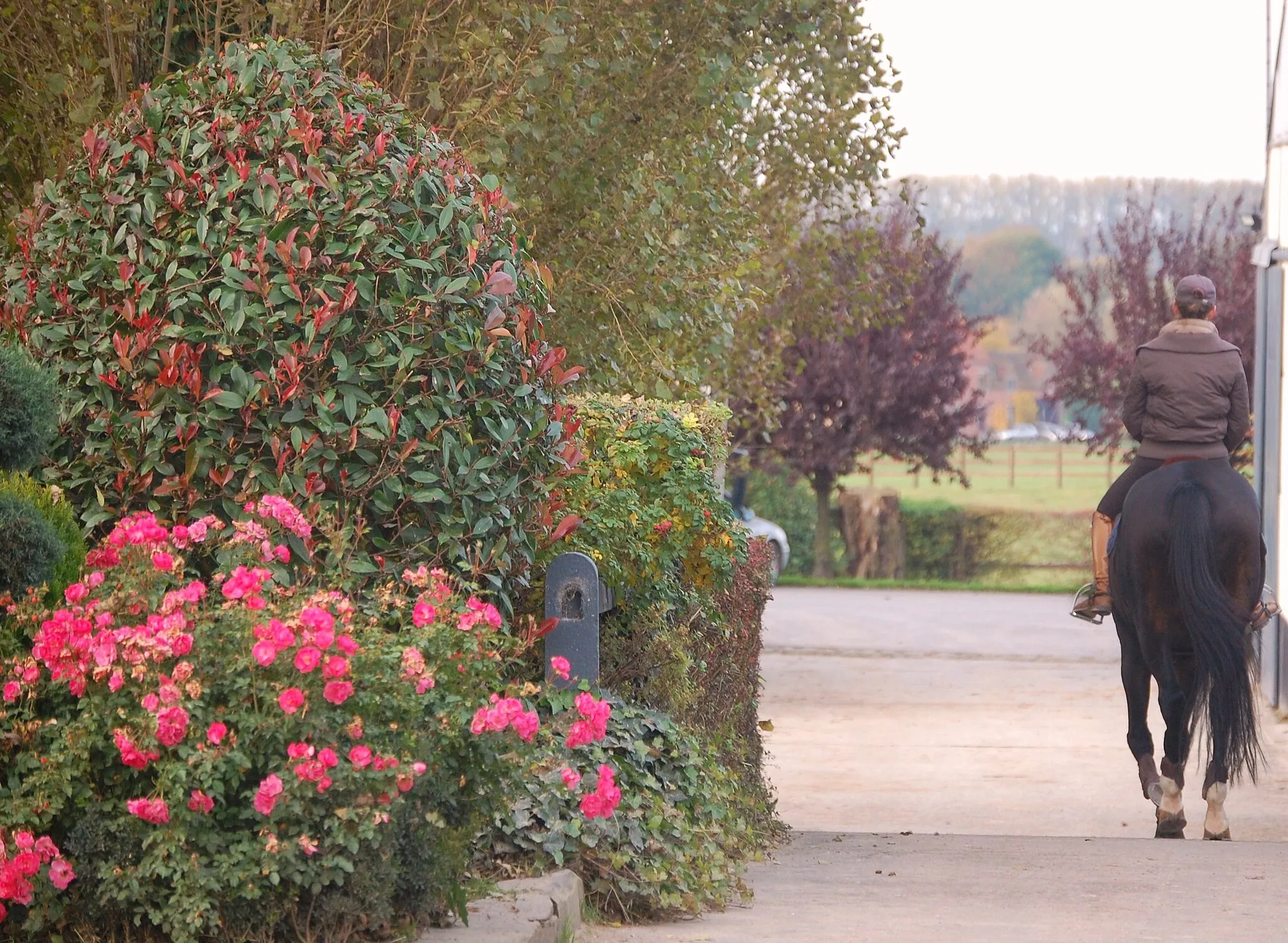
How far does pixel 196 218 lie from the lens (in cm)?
477

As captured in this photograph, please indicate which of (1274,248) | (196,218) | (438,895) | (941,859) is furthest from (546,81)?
(1274,248)

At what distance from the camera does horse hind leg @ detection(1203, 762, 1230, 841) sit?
7.77m

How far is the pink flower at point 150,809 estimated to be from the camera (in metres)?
3.50

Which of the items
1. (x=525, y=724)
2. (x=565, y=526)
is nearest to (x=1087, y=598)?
(x=565, y=526)

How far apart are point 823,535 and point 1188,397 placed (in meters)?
19.2

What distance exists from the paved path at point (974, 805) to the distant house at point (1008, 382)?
278 ft

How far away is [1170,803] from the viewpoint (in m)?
8.03

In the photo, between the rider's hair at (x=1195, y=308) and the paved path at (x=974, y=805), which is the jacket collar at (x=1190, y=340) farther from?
the paved path at (x=974, y=805)

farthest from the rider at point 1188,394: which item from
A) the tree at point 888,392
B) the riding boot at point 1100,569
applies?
the tree at point 888,392

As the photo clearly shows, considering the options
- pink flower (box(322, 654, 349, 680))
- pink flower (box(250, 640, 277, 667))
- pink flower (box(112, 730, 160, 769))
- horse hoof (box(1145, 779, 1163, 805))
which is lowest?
horse hoof (box(1145, 779, 1163, 805))

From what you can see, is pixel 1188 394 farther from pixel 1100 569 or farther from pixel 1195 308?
pixel 1100 569

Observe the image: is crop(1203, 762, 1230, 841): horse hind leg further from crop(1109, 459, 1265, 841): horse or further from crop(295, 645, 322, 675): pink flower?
crop(295, 645, 322, 675): pink flower

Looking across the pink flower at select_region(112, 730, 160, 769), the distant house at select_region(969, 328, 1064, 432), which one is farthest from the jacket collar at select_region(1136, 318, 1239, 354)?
the distant house at select_region(969, 328, 1064, 432)

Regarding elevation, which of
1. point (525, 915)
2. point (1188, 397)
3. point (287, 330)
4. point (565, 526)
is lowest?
point (525, 915)
